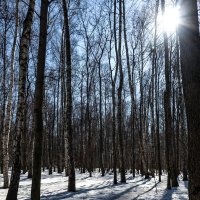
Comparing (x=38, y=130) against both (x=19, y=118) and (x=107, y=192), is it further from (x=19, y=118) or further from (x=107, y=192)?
(x=107, y=192)

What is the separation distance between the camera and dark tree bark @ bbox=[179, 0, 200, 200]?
13.4 feet

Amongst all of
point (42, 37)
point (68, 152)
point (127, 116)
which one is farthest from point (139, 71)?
point (127, 116)

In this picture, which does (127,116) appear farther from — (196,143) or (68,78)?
(196,143)

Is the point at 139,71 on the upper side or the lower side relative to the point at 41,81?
upper

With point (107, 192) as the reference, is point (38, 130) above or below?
above

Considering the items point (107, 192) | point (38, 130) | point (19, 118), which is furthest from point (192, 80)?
point (107, 192)

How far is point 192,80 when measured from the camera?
13.8ft

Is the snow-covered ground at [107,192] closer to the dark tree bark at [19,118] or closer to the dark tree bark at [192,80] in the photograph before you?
the dark tree bark at [19,118]

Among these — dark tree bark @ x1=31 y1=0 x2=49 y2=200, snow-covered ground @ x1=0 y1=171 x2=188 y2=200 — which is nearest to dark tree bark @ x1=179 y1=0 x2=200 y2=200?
snow-covered ground @ x1=0 y1=171 x2=188 y2=200

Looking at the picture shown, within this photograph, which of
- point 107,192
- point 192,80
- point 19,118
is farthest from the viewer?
point 107,192

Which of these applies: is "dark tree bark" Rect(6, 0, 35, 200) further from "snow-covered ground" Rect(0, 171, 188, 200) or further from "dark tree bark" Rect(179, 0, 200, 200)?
"dark tree bark" Rect(179, 0, 200, 200)

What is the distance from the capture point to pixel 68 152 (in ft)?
40.0

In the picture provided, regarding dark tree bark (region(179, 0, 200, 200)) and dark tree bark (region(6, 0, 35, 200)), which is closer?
dark tree bark (region(179, 0, 200, 200))

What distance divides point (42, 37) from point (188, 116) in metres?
4.48
